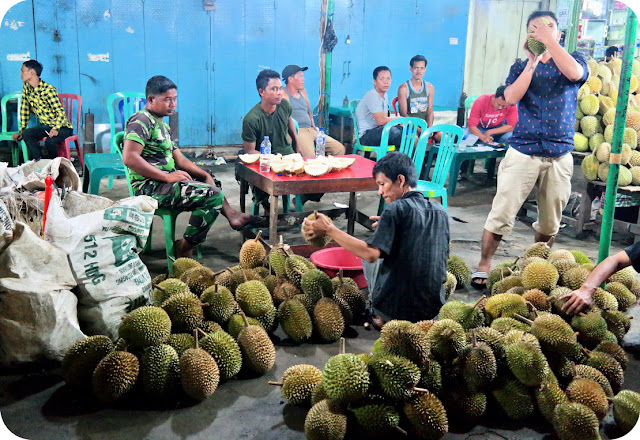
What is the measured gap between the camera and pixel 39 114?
644cm

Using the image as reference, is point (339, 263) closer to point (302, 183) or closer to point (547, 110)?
point (302, 183)

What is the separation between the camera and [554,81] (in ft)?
12.0

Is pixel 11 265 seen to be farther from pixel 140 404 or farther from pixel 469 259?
pixel 469 259

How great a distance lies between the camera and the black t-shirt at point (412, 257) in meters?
2.77

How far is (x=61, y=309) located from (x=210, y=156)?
5.63 m

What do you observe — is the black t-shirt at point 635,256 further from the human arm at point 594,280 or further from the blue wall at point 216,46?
the blue wall at point 216,46

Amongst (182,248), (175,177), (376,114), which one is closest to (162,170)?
(175,177)

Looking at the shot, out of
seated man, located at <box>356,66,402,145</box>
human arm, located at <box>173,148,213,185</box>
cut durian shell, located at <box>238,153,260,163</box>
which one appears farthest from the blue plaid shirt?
seated man, located at <box>356,66,402,145</box>

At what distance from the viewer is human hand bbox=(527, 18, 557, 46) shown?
339 centimetres

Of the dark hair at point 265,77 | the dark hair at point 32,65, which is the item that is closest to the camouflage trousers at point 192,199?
the dark hair at point 265,77

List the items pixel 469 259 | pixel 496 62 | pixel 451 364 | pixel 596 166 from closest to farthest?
pixel 451 364, pixel 469 259, pixel 596 166, pixel 496 62

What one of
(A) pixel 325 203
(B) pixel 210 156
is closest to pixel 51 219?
(A) pixel 325 203

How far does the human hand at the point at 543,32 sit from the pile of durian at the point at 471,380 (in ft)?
5.21

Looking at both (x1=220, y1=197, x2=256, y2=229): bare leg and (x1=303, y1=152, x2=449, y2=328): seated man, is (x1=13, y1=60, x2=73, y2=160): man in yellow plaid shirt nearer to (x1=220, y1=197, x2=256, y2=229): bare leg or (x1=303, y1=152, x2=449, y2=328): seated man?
(x1=220, y1=197, x2=256, y2=229): bare leg
